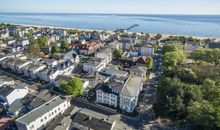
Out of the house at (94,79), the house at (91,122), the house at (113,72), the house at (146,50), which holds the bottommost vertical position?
the house at (91,122)

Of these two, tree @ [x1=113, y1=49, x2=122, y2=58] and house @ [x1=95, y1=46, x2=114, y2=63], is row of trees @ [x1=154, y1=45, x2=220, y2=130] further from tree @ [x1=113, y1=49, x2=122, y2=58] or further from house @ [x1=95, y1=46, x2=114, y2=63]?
tree @ [x1=113, y1=49, x2=122, y2=58]

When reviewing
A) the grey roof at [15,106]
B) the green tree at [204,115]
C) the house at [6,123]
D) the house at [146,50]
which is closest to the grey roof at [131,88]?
the green tree at [204,115]

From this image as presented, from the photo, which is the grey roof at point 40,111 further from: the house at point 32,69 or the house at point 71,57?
the house at point 71,57

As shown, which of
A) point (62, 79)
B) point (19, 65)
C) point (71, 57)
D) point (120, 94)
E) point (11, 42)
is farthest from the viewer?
point (11, 42)

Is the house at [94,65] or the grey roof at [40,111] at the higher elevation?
the house at [94,65]

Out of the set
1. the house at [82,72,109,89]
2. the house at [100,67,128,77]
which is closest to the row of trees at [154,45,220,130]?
the house at [100,67,128,77]

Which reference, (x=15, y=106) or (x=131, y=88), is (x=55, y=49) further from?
(x=131, y=88)

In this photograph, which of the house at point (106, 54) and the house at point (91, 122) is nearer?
the house at point (91, 122)

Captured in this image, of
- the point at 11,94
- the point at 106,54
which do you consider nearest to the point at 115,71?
the point at 106,54
